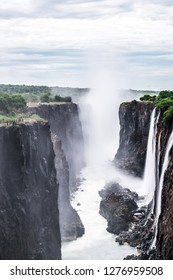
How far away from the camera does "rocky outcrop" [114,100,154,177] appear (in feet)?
310

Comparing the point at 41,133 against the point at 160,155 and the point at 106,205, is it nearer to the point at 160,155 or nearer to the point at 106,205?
the point at 160,155

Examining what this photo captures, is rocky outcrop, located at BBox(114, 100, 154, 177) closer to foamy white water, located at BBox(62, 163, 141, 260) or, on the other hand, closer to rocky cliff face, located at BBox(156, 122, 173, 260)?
foamy white water, located at BBox(62, 163, 141, 260)

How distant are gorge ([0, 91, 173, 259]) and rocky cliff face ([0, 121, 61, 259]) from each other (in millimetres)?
82

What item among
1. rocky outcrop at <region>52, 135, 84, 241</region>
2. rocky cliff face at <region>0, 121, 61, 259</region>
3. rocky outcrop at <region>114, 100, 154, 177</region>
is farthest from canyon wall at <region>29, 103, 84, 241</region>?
rocky outcrop at <region>114, 100, 154, 177</region>

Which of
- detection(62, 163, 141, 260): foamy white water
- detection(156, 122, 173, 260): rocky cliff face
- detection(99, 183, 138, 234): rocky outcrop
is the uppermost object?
detection(156, 122, 173, 260): rocky cliff face

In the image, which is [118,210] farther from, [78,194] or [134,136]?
[134,136]

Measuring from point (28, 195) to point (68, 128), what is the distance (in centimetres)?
6251

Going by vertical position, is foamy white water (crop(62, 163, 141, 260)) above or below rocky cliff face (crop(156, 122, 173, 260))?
below

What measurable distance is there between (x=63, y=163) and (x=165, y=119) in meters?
24.4

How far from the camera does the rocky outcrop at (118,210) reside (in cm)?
6800

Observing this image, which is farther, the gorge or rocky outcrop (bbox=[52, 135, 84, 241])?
rocky outcrop (bbox=[52, 135, 84, 241])

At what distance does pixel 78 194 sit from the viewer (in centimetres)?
9019

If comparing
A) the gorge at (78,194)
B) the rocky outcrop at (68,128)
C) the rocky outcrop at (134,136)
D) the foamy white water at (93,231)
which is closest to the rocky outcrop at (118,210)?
the gorge at (78,194)

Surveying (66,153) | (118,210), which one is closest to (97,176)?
(66,153)
